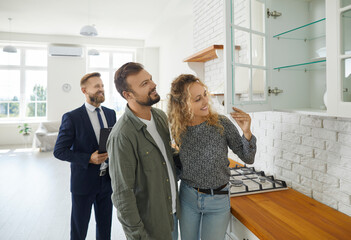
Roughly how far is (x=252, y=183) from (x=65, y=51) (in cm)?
765

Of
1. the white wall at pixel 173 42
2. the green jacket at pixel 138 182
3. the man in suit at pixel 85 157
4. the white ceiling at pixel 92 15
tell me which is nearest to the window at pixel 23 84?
the white ceiling at pixel 92 15

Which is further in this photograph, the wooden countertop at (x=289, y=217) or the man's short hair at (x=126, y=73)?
the man's short hair at (x=126, y=73)

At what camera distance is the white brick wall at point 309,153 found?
132 cm

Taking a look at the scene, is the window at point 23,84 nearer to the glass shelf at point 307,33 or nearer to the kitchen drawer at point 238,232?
the kitchen drawer at point 238,232

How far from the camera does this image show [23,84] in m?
8.23

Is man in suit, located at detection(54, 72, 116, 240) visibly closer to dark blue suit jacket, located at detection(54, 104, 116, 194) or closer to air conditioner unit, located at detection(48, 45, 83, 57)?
dark blue suit jacket, located at detection(54, 104, 116, 194)

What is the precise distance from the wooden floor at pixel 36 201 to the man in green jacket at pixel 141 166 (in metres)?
1.52

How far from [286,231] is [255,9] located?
131 centimetres

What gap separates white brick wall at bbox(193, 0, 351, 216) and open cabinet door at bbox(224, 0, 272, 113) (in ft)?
1.07

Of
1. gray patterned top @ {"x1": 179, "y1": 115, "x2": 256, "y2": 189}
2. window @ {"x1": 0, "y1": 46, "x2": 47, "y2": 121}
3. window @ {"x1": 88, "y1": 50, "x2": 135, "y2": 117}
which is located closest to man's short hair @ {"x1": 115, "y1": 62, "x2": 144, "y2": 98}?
gray patterned top @ {"x1": 179, "y1": 115, "x2": 256, "y2": 189}

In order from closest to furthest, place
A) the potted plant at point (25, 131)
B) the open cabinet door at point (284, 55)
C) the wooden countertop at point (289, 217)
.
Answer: the wooden countertop at point (289, 217) < the open cabinet door at point (284, 55) < the potted plant at point (25, 131)

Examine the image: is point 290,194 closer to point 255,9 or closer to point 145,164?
point 145,164

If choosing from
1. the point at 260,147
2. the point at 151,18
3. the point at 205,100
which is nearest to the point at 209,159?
the point at 205,100

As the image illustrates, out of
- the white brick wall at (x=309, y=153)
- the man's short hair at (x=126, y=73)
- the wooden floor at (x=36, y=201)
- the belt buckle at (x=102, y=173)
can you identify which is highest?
the man's short hair at (x=126, y=73)
